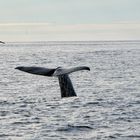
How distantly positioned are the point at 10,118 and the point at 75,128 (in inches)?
128

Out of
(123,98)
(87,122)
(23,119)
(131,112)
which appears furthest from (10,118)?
(123,98)

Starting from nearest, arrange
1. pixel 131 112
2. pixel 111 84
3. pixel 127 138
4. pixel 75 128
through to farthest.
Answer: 1. pixel 127 138
2. pixel 75 128
3. pixel 131 112
4. pixel 111 84

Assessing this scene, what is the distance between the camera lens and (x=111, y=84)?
38.3 meters

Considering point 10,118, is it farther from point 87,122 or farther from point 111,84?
point 111,84

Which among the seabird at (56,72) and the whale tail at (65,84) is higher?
the seabird at (56,72)

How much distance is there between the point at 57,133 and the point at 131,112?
5.02 meters

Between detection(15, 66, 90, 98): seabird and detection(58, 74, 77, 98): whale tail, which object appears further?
detection(58, 74, 77, 98): whale tail

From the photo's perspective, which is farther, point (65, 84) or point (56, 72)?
point (65, 84)

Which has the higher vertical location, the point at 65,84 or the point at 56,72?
the point at 56,72

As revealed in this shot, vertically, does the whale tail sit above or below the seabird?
below

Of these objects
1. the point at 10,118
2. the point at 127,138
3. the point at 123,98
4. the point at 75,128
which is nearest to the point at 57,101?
the point at 123,98

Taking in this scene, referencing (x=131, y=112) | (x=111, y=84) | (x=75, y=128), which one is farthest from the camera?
(x=111, y=84)

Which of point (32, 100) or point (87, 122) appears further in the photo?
point (32, 100)

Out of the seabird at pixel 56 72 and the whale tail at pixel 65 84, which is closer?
the seabird at pixel 56 72
